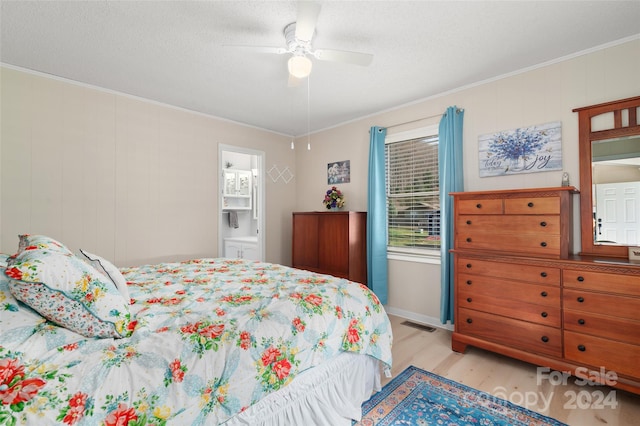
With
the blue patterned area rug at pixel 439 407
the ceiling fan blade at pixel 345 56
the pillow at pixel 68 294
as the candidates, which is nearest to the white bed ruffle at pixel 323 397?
the blue patterned area rug at pixel 439 407

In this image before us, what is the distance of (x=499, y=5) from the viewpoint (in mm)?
1925

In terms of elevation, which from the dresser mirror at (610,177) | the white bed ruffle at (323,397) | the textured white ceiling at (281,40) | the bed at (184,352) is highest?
the textured white ceiling at (281,40)

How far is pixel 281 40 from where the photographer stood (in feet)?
7.60

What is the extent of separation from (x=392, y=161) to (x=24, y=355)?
3.73 metres

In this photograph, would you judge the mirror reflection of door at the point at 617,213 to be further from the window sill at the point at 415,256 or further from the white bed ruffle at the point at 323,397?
the white bed ruffle at the point at 323,397

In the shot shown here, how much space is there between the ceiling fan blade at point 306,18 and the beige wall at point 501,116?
2.08 metres

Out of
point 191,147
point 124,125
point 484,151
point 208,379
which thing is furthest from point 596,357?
point 124,125

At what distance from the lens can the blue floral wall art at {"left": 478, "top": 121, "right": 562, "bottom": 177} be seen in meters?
2.61

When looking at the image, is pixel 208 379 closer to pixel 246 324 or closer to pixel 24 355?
pixel 246 324

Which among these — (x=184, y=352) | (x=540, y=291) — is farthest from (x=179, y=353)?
(x=540, y=291)

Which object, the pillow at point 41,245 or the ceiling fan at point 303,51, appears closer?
the pillow at point 41,245

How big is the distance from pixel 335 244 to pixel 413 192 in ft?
3.94

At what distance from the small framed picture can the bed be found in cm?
256

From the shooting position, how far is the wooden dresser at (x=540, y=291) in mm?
1955
